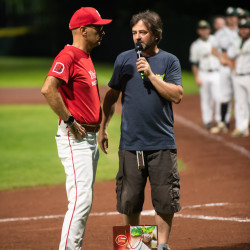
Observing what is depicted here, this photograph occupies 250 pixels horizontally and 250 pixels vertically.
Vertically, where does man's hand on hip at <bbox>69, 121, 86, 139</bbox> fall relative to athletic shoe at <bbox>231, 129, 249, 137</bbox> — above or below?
above

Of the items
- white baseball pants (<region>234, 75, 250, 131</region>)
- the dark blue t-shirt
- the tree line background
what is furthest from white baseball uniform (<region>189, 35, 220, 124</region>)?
the tree line background

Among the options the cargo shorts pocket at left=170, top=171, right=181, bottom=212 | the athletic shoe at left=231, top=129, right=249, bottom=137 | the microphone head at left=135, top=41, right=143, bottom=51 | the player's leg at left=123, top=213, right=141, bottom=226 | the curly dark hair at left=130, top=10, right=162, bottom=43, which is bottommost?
the athletic shoe at left=231, top=129, right=249, bottom=137

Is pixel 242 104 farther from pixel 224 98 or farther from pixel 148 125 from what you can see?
pixel 148 125

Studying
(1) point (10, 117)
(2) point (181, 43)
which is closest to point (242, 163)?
(1) point (10, 117)

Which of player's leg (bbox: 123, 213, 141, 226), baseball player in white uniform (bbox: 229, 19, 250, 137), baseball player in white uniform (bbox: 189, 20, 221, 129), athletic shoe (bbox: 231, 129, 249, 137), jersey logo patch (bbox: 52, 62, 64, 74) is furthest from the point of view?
baseball player in white uniform (bbox: 189, 20, 221, 129)

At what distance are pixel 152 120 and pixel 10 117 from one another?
42.1ft

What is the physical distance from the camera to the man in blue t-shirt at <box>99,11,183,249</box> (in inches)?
210

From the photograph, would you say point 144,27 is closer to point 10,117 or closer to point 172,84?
point 172,84

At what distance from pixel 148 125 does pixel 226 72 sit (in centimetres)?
935

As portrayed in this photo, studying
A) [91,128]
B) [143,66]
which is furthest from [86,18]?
[91,128]

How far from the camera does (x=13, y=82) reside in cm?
3048

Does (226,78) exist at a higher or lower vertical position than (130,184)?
lower

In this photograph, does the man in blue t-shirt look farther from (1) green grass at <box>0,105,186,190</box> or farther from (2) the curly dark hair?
(1) green grass at <box>0,105,186,190</box>

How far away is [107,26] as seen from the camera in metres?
53.6
